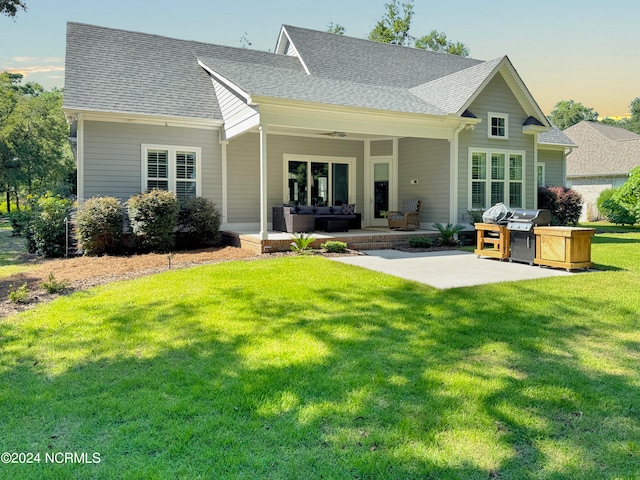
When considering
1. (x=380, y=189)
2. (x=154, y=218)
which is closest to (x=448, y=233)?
(x=380, y=189)

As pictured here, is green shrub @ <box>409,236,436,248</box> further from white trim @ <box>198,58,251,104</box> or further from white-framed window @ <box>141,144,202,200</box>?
white-framed window @ <box>141,144,202,200</box>

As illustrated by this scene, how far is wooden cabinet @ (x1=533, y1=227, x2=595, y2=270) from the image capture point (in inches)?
299

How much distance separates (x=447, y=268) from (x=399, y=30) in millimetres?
27417

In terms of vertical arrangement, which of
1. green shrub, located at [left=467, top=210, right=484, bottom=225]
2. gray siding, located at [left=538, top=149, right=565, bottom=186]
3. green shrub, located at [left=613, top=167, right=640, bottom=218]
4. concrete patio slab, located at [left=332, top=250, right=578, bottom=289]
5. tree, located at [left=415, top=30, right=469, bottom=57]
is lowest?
concrete patio slab, located at [left=332, top=250, right=578, bottom=289]

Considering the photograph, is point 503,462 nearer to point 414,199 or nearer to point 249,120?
point 249,120

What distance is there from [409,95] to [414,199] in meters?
3.16

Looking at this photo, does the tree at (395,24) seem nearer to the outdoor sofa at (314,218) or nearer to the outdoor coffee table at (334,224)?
the outdoor sofa at (314,218)

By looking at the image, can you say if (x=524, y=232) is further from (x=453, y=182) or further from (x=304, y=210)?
(x=304, y=210)

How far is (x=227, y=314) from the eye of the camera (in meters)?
5.18

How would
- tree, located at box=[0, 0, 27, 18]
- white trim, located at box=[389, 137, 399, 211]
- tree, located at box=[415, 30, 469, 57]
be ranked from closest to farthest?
tree, located at box=[0, 0, 27, 18] → white trim, located at box=[389, 137, 399, 211] → tree, located at box=[415, 30, 469, 57]

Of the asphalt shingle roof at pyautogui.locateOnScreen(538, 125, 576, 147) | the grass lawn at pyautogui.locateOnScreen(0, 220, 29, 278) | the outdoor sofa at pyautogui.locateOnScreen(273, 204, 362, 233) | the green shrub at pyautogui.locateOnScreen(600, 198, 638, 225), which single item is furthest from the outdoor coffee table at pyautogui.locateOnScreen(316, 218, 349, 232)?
the green shrub at pyautogui.locateOnScreen(600, 198, 638, 225)

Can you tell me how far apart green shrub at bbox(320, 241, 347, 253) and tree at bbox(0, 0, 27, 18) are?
31.7ft

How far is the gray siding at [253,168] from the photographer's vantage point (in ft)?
41.8

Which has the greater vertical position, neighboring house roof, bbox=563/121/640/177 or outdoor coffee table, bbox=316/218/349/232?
neighboring house roof, bbox=563/121/640/177
